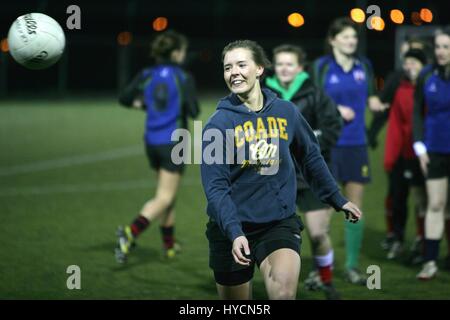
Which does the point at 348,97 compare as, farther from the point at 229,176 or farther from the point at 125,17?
the point at 125,17

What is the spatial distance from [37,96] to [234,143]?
96.4 feet

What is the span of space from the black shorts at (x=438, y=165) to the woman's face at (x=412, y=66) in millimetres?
1259

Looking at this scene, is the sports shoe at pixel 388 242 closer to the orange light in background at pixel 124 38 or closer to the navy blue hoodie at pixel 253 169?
the navy blue hoodie at pixel 253 169

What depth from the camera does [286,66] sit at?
725 cm

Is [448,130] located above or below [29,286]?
above

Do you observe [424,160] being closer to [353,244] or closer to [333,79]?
[353,244]

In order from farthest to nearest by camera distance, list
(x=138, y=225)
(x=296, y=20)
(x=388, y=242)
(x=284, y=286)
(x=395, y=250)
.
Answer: (x=296, y=20) < (x=388, y=242) < (x=395, y=250) < (x=138, y=225) < (x=284, y=286)

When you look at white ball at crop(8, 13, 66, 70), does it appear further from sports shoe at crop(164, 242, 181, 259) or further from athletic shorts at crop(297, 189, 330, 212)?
sports shoe at crop(164, 242, 181, 259)

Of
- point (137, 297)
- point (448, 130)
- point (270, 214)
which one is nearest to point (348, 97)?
point (448, 130)

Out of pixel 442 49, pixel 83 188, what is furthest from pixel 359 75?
pixel 83 188

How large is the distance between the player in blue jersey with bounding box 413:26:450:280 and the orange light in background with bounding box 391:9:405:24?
27.9 meters

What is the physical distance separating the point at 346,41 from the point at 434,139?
47.3 inches

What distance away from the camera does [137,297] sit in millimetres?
7344
